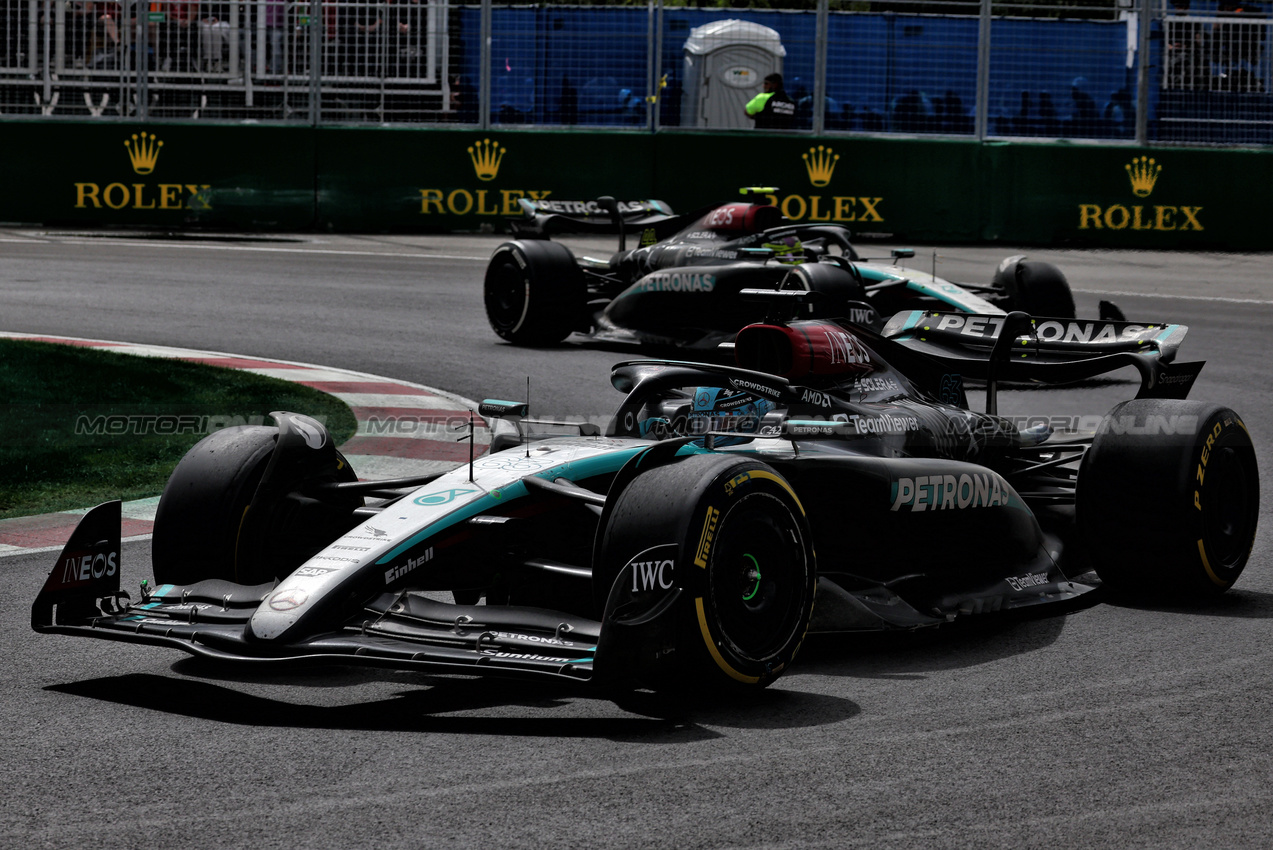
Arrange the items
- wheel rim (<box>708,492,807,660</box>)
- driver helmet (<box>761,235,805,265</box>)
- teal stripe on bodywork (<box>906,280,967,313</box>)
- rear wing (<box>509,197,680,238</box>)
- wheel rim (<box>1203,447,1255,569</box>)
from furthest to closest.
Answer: rear wing (<box>509,197,680,238</box>)
driver helmet (<box>761,235,805,265</box>)
teal stripe on bodywork (<box>906,280,967,313</box>)
wheel rim (<box>1203,447,1255,569</box>)
wheel rim (<box>708,492,807,660</box>)

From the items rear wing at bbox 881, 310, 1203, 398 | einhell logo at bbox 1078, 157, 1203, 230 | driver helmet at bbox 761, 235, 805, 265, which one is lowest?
rear wing at bbox 881, 310, 1203, 398

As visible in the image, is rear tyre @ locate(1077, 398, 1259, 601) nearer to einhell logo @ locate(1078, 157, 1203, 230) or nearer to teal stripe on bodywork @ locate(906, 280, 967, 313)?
teal stripe on bodywork @ locate(906, 280, 967, 313)

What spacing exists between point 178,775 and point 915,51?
19.8 metres

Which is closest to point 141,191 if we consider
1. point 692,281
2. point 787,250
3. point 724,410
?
point 692,281

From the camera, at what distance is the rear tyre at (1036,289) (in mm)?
13273

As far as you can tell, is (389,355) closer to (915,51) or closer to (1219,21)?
(915,51)

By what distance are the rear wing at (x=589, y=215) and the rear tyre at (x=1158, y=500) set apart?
8.17 m

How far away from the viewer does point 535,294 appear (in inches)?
525

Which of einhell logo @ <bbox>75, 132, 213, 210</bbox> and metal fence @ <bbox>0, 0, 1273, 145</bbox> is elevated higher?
metal fence @ <bbox>0, 0, 1273, 145</bbox>

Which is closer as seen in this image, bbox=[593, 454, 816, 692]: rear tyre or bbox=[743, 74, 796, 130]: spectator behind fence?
bbox=[593, 454, 816, 692]: rear tyre

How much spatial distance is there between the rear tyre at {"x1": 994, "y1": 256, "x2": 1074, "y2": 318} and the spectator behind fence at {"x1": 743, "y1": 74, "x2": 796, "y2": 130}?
8811 millimetres

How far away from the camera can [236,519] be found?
5.37 metres

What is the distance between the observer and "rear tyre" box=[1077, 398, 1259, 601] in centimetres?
604

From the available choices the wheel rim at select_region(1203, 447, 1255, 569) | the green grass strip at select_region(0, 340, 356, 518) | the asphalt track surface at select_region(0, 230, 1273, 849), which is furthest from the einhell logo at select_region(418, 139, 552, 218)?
the wheel rim at select_region(1203, 447, 1255, 569)
